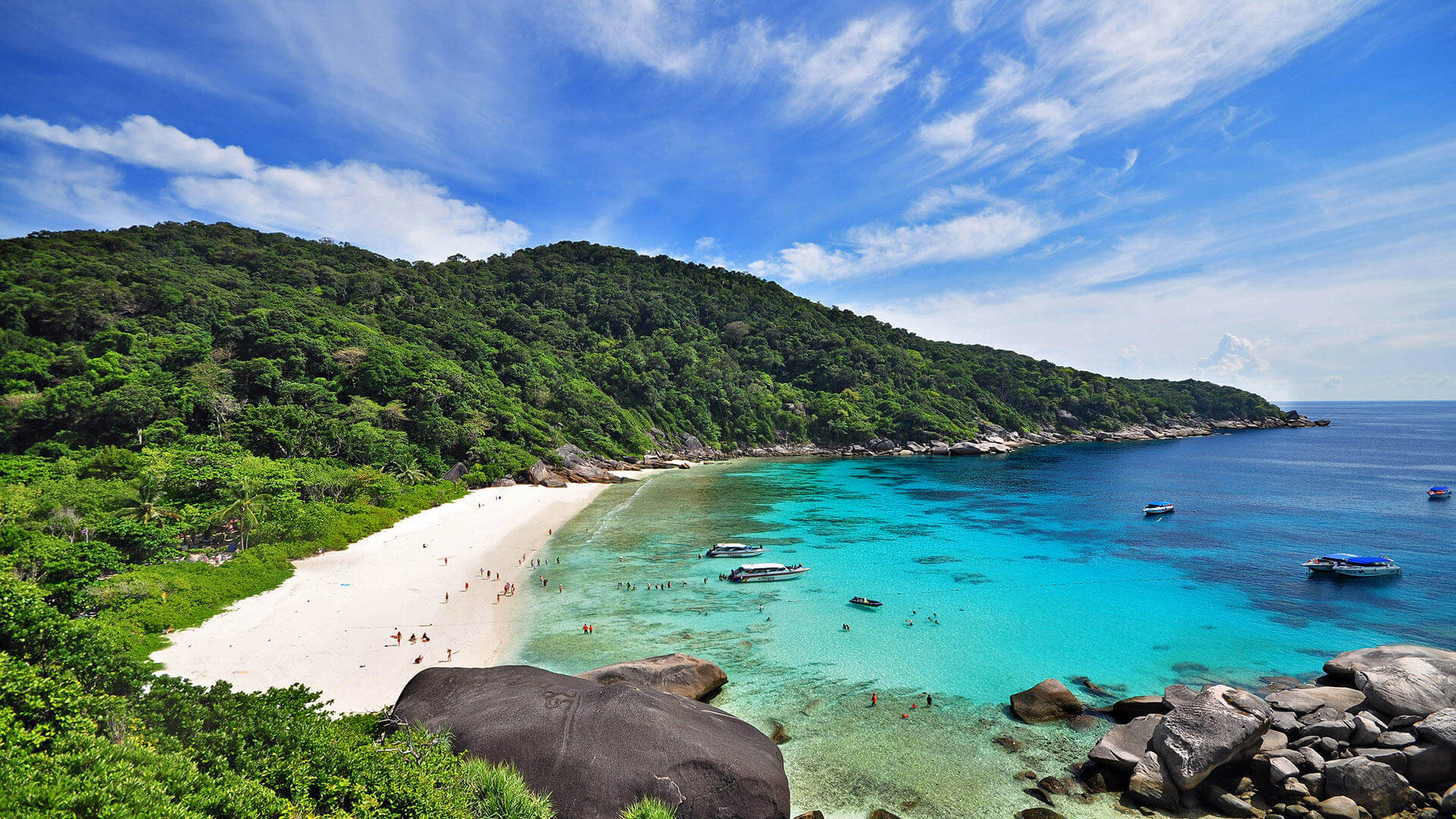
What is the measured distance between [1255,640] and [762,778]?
1230 inches

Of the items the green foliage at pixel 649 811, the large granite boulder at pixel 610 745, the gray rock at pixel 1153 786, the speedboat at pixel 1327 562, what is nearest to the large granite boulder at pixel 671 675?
the large granite boulder at pixel 610 745

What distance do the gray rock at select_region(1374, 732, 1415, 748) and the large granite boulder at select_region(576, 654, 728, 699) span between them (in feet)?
72.3

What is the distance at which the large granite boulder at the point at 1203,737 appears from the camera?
16.3m

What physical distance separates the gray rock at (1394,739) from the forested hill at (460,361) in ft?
248

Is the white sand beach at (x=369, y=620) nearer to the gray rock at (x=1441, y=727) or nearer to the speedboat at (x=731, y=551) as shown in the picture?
the speedboat at (x=731, y=551)

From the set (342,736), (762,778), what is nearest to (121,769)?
(342,736)

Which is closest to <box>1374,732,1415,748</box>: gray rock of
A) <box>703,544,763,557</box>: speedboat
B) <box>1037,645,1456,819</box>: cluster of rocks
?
<box>1037,645,1456,819</box>: cluster of rocks

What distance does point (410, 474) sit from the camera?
6234 cm

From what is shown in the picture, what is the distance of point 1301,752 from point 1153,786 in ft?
17.5

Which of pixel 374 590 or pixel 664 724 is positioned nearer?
pixel 664 724

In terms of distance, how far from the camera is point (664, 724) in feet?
46.3

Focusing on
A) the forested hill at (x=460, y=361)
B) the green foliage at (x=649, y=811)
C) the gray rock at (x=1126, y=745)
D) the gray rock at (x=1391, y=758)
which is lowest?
the gray rock at (x=1126, y=745)

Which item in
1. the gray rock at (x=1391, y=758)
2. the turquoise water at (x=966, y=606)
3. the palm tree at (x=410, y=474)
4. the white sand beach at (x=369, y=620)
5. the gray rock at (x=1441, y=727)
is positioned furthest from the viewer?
the palm tree at (x=410, y=474)

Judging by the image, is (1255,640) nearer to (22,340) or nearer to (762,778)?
(762,778)
